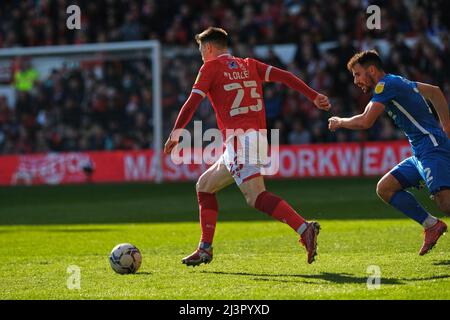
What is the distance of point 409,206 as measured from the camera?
27.3 feet

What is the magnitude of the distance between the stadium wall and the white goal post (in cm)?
38

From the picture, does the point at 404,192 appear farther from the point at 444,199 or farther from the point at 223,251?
the point at 223,251

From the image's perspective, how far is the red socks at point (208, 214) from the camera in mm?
8516

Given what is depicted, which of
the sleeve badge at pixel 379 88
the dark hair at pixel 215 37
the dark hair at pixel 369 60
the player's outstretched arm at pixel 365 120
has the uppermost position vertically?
the dark hair at pixel 215 37

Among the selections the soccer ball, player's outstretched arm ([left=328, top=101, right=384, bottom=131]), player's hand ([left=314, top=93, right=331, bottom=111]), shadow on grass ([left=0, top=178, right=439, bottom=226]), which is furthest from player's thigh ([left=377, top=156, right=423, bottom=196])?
shadow on grass ([left=0, top=178, right=439, bottom=226])

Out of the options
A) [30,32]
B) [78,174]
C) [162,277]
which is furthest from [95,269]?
[30,32]

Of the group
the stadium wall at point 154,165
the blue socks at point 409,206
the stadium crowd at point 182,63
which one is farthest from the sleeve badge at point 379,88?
the stadium crowd at point 182,63

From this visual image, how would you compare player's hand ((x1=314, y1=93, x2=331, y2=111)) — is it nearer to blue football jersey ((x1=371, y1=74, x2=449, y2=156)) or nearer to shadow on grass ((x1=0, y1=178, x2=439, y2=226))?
blue football jersey ((x1=371, y1=74, x2=449, y2=156))

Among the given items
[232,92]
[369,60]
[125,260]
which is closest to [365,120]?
[369,60]

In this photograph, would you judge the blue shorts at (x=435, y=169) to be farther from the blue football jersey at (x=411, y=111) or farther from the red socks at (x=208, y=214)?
the red socks at (x=208, y=214)

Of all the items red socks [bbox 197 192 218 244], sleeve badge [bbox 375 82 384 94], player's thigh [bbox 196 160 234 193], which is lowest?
red socks [bbox 197 192 218 244]

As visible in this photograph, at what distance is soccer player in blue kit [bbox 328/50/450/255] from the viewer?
25.7ft

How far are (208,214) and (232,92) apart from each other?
122 cm

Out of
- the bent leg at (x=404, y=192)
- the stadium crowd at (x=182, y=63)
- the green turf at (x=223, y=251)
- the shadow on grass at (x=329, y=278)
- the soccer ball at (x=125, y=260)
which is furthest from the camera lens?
the stadium crowd at (x=182, y=63)
